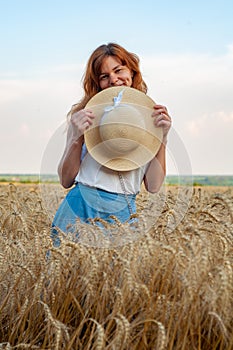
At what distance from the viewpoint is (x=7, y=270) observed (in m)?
2.68

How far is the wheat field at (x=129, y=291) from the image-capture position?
200cm

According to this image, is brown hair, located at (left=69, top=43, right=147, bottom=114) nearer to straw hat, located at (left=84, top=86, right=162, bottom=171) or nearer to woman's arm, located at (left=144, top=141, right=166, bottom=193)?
straw hat, located at (left=84, top=86, right=162, bottom=171)

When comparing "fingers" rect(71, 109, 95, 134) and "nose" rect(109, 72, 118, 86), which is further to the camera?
"nose" rect(109, 72, 118, 86)

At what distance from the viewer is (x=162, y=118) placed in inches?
122

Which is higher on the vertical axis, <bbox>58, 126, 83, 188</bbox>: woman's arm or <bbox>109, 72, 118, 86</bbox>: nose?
<bbox>109, 72, 118, 86</bbox>: nose

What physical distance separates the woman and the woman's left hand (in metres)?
0.18

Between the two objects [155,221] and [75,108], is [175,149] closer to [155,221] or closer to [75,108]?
[155,221]

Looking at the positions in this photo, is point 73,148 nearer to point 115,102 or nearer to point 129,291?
point 115,102

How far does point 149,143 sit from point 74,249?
3.56ft

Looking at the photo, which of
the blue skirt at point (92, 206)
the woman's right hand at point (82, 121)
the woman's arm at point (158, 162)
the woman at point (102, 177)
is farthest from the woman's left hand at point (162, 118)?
the blue skirt at point (92, 206)

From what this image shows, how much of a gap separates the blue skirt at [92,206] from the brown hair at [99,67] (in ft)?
1.68

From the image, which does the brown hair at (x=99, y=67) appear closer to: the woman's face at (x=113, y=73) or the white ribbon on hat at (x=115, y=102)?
the woman's face at (x=113, y=73)

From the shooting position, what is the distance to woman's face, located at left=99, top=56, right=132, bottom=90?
344 cm

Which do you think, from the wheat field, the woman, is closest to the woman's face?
the woman
